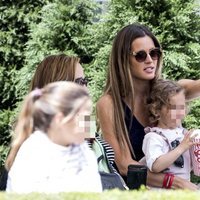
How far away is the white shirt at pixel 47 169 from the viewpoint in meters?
1.95

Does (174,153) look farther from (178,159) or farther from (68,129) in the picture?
(68,129)

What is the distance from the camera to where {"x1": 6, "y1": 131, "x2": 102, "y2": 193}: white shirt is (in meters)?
1.95

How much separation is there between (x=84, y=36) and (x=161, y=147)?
4.90m

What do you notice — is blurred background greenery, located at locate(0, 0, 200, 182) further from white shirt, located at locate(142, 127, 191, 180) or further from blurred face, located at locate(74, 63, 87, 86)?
blurred face, located at locate(74, 63, 87, 86)

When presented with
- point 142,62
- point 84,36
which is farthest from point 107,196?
point 84,36

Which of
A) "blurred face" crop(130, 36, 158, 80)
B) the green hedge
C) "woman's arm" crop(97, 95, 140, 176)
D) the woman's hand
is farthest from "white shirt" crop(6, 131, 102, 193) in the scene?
"blurred face" crop(130, 36, 158, 80)

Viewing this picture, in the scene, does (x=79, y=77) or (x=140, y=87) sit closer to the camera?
(x=79, y=77)

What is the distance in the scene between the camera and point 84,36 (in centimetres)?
777

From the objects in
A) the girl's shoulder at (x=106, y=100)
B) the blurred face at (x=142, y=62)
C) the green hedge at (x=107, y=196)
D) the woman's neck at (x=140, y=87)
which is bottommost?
the green hedge at (x=107, y=196)

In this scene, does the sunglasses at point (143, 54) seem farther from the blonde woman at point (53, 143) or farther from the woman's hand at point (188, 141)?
the blonde woman at point (53, 143)

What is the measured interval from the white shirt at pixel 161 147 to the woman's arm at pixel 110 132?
0.37 feet

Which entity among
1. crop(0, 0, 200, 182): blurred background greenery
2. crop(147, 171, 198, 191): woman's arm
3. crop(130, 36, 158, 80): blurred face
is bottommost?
crop(147, 171, 198, 191): woman's arm

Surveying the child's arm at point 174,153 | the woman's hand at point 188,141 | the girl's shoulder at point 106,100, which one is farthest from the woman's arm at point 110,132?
the woman's hand at point 188,141

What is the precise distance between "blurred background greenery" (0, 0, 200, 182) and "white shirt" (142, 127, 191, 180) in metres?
3.79
